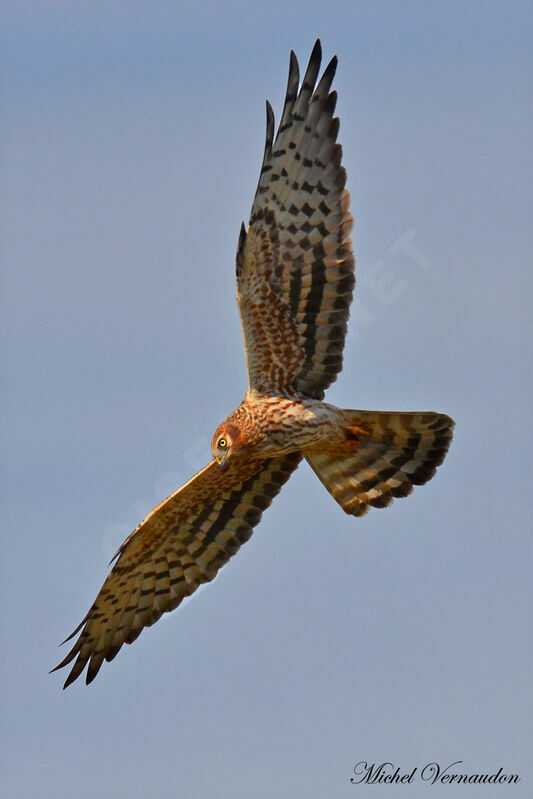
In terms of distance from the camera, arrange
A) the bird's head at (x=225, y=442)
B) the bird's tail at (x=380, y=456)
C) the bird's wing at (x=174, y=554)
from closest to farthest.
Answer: the bird's head at (x=225, y=442), the bird's tail at (x=380, y=456), the bird's wing at (x=174, y=554)

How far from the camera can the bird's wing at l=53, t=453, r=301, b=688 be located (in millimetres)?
14094

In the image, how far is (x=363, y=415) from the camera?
13.3 m

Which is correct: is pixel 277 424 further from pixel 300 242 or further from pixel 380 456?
pixel 300 242

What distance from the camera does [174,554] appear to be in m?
14.4

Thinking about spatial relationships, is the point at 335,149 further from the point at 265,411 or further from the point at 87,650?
the point at 87,650

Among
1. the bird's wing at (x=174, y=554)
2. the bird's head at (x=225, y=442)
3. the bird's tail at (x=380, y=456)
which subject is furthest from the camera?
the bird's wing at (x=174, y=554)

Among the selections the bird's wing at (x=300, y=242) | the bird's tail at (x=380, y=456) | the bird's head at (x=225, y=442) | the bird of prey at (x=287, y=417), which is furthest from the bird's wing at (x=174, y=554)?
the bird's wing at (x=300, y=242)

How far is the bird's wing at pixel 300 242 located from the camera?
501 inches

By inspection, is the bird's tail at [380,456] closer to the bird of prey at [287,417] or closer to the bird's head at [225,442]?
the bird of prey at [287,417]

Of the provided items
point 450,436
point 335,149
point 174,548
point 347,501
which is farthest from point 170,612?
point 335,149

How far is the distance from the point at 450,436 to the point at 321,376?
3.66 ft

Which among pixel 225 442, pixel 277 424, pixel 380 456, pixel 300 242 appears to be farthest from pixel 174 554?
pixel 300 242

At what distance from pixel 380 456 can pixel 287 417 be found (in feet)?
3.13

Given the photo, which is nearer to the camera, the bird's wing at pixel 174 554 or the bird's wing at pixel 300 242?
the bird's wing at pixel 300 242
